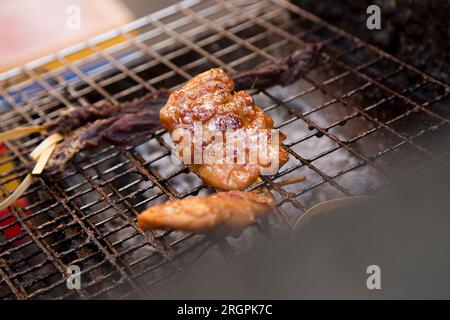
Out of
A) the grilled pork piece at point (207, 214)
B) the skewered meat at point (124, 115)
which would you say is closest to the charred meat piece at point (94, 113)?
the skewered meat at point (124, 115)

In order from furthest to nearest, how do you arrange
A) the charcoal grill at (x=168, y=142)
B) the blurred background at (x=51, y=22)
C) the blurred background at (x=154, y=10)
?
the blurred background at (x=51, y=22), the blurred background at (x=154, y=10), the charcoal grill at (x=168, y=142)

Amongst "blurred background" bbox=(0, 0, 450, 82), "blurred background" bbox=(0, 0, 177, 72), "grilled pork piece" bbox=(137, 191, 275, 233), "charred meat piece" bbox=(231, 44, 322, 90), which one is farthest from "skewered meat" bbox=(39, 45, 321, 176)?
"blurred background" bbox=(0, 0, 177, 72)

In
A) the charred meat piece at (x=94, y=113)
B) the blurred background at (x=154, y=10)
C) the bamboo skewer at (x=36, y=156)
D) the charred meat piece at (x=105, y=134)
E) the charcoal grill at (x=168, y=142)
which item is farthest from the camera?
the blurred background at (x=154, y=10)

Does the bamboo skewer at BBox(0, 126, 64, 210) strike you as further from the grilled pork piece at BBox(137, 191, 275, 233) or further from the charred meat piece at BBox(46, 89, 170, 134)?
the grilled pork piece at BBox(137, 191, 275, 233)

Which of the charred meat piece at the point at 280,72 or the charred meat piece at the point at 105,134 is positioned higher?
the charred meat piece at the point at 280,72

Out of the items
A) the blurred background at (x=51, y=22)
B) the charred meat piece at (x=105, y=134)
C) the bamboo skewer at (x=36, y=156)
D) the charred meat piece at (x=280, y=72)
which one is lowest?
the blurred background at (x=51, y=22)

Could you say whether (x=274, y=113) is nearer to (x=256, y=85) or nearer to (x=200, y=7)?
(x=256, y=85)

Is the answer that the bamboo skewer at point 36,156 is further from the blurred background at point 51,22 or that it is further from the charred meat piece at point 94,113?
the blurred background at point 51,22
